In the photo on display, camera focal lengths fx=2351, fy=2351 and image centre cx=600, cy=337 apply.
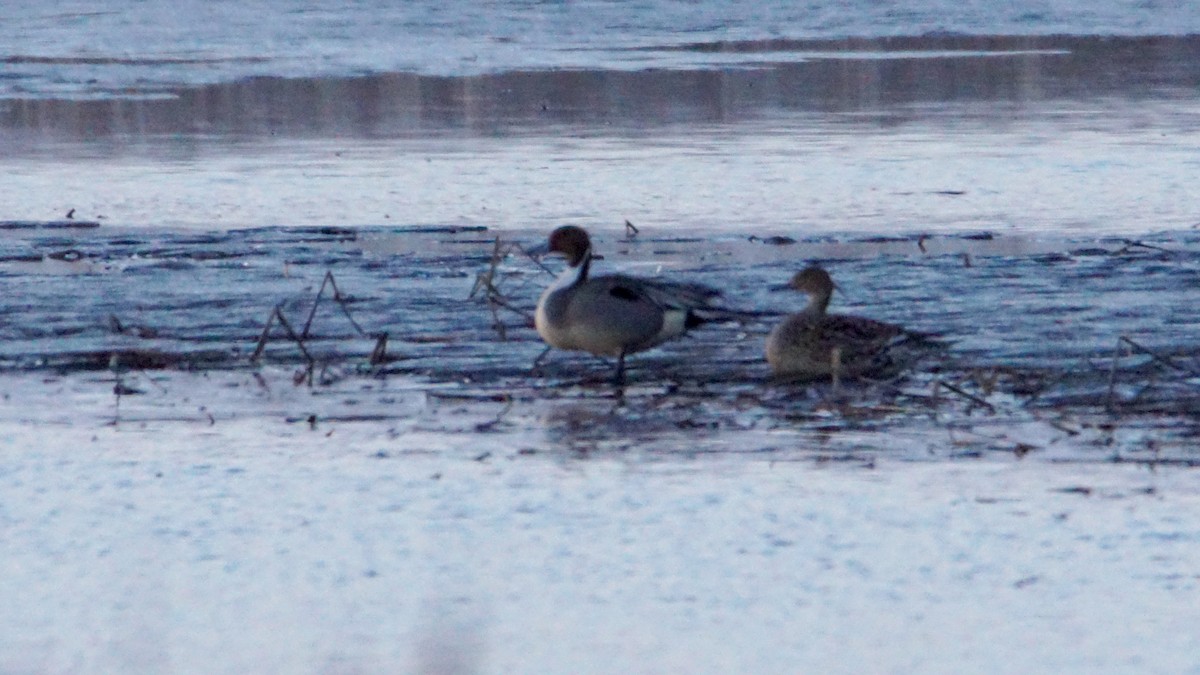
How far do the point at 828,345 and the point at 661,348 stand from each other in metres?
1.16

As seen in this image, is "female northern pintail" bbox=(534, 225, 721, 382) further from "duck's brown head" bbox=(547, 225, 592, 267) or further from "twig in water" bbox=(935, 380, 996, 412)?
"twig in water" bbox=(935, 380, 996, 412)

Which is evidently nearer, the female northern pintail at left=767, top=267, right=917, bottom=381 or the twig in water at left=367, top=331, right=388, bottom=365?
the female northern pintail at left=767, top=267, right=917, bottom=381

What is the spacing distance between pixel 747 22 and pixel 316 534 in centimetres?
2501

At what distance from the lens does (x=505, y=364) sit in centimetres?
822

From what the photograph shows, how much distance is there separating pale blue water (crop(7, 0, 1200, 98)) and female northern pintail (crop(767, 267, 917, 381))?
50.8ft

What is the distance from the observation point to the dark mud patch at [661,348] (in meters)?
7.00

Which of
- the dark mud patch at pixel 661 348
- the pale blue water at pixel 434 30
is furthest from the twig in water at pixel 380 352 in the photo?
the pale blue water at pixel 434 30

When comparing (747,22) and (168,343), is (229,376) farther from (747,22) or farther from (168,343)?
(747,22)

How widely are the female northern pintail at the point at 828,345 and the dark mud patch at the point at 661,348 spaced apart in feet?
0.25

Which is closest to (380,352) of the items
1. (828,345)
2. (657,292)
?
(657,292)

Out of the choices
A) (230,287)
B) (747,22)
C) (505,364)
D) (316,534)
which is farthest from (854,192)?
(747,22)

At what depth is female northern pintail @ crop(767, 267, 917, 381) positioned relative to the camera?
763 cm

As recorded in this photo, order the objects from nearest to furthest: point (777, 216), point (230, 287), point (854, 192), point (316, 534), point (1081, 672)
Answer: point (1081, 672), point (316, 534), point (230, 287), point (777, 216), point (854, 192)

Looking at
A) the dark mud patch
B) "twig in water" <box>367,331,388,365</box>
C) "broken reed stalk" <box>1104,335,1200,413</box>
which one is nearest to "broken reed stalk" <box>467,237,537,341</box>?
the dark mud patch
